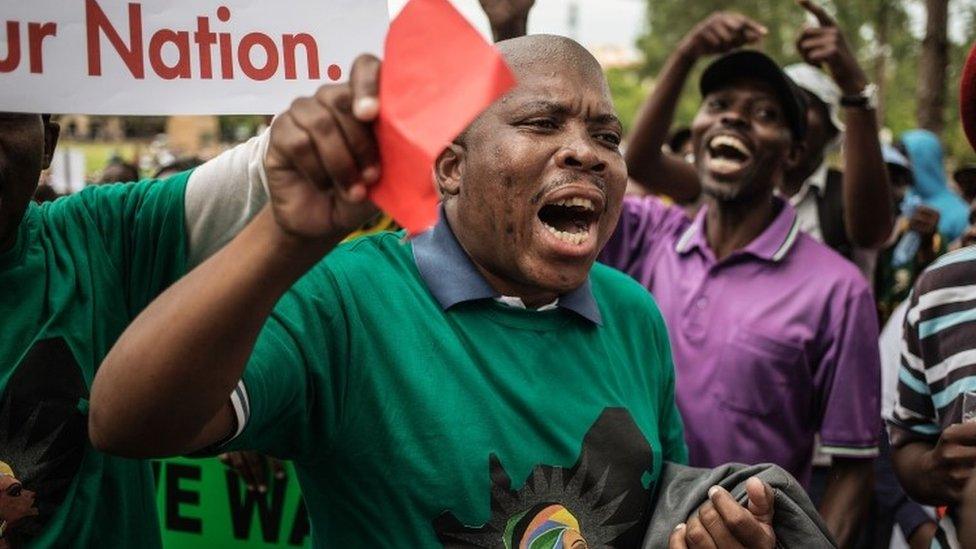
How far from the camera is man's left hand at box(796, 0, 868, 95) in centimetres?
373

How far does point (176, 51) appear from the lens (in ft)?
6.34

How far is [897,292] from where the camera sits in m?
5.03

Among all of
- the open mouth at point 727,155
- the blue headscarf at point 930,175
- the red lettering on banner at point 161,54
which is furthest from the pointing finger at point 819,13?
the blue headscarf at point 930,175

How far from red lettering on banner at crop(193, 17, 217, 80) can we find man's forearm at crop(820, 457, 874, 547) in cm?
223

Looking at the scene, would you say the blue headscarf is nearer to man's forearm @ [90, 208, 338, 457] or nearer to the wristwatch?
the wristwatch

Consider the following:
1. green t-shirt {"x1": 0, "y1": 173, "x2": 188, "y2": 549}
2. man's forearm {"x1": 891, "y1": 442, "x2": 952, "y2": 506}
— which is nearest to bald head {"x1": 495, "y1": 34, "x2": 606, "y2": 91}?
green t-shirt {"x1": 0, "y1": 173, "x2": 188, "y2": 549}

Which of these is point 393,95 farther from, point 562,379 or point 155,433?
point 562,379

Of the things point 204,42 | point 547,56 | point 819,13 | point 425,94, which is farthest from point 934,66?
point 425,94

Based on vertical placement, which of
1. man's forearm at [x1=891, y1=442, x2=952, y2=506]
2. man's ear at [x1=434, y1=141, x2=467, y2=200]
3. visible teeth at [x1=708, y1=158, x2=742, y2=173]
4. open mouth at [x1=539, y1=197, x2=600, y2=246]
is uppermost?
man's ear at [x1=434, y1=141, x2=467, y2=200]

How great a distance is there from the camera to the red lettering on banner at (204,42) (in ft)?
6.39

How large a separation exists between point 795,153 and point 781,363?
3.06 feet

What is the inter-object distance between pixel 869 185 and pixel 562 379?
223 centimetres

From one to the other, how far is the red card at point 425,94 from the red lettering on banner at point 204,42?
831 millimetres

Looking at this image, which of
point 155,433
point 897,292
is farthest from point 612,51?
point 155,433
